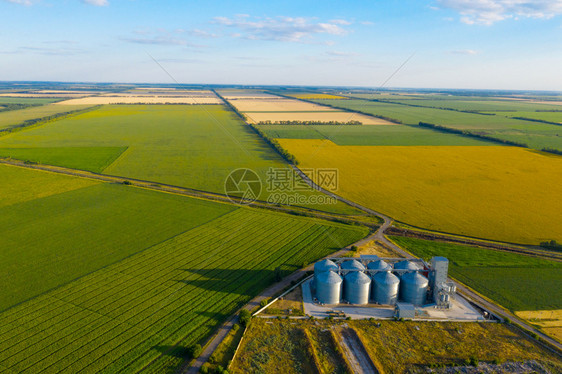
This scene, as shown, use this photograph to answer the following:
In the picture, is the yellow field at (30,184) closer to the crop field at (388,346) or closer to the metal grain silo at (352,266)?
Result: the crop field at (388,346)

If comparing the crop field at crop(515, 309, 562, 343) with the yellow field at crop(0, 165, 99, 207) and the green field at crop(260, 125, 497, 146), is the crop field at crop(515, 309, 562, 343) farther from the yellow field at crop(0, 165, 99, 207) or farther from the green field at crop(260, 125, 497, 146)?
the green field at crop(260, 125, 497, 146)

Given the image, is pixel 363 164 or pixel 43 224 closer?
→ pixel 43 224

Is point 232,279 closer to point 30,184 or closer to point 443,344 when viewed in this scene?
point 443,344

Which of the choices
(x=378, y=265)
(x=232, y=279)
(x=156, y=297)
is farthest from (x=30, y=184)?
(x=378, y=265)

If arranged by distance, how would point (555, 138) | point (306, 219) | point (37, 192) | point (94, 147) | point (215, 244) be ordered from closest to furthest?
point (215, 244), point (306, 219), point (37, 192), point (94, 147), point (555, 138)

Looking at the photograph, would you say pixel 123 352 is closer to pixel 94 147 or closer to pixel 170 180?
pixel 170 180

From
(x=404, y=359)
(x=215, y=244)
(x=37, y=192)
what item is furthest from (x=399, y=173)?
(x=37, y=192)
